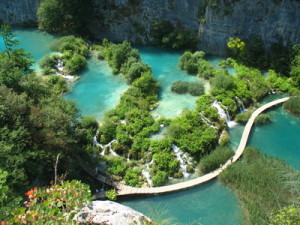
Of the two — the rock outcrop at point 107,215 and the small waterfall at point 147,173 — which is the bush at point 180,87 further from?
the rock outcrop at point 107,215

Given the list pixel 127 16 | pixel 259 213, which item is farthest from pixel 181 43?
pixel 259 213

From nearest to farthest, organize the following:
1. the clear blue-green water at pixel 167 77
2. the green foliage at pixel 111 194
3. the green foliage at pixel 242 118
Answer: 1. the green foliage at pixel 111 194
2. the green foliage at pixel 242 118
3. the clear blue-green water at pixel 167 77

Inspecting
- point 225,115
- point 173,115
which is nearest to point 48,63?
point 173,115

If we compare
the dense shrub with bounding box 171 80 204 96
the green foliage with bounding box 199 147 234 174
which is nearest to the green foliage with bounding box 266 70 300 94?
the dense shrub with bounding box 171 80 204 96

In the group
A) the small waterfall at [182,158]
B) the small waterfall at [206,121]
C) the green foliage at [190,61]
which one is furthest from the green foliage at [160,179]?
the green foliage at [190,61]

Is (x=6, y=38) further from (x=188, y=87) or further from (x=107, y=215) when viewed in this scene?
(x=107, y=215)

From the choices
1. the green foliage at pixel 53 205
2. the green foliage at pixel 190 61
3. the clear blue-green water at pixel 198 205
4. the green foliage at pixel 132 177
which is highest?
the green foliage at pixel 53 205

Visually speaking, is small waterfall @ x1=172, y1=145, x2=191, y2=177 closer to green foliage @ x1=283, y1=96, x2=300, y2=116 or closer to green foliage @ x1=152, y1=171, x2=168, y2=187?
green foliage @ x1=152, y1=171, x2=168, y2=187
